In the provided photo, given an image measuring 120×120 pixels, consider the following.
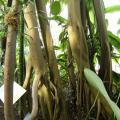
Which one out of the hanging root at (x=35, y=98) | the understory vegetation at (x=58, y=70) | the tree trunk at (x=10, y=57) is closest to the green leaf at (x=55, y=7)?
the understory vegetation at (x=58, y=70)

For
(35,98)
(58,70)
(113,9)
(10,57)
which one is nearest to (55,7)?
(113,9)

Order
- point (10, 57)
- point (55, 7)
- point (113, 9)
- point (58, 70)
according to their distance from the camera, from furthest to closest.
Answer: point (113, 9)
point (55, 7)
point (58, 70)
point (10, 57)

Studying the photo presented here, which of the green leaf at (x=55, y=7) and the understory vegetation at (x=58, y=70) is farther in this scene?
the green leaf at (x=55, y=7)

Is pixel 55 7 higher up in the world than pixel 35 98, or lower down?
higher up

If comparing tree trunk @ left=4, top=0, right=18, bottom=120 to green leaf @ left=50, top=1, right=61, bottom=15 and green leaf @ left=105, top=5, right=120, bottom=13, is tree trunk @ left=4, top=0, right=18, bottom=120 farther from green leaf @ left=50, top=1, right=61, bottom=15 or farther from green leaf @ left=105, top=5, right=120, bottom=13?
green leaf @ left=105, top=5, right=120, bottom=13

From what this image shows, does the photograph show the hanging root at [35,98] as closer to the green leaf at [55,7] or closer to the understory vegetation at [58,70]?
the understory vegetation at [58,70]

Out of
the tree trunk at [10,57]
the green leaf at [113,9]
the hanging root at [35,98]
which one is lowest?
the hanging root at [35,98]

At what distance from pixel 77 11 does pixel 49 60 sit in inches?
8.5

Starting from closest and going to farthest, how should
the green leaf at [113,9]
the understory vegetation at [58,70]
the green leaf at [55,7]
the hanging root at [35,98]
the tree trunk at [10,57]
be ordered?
the tree trunk at [10,57] < the hanging root at [35,98] < the understory vegetation at [58,70] < the green leaf at [55,7] < the green leaf at [113,9]

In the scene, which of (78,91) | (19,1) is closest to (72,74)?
(78,91)

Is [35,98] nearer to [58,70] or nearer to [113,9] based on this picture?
[58,70]

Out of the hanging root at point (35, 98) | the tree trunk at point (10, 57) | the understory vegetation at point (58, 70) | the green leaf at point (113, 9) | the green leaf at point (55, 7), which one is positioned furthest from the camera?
the green leaf at point (113, 9)

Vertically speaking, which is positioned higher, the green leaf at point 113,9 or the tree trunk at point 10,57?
the green leaf at point 113,9

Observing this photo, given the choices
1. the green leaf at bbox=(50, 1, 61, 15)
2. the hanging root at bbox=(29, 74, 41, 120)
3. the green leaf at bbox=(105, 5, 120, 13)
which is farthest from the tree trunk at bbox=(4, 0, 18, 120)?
the green leaf at bbox=(105, 5, 120, 13)
